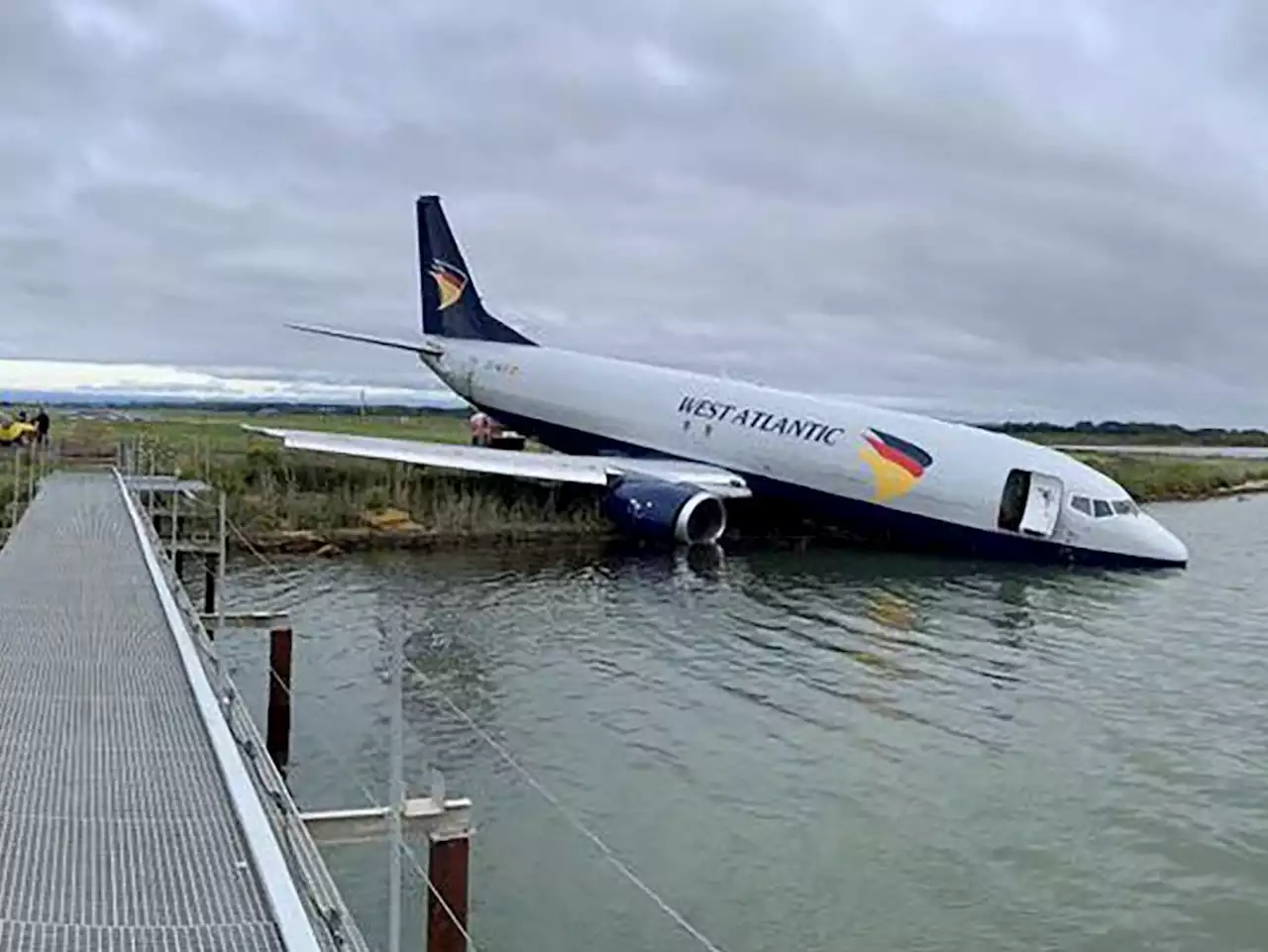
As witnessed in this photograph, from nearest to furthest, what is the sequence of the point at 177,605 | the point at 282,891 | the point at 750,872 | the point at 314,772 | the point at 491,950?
the point at 282,891 → the point at 491,950 → the point at 750,872 → the point at 177,605 → the point at 314,772

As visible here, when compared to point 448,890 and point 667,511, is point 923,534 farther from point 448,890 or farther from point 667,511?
point 448,890

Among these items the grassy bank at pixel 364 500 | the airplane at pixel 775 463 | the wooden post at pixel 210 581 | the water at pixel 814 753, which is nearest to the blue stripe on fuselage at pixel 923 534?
the airplane at pixel 775 463

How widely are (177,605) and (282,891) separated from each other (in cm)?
771

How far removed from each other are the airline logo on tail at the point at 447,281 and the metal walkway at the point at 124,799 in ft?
104

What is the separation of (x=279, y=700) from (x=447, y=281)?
3015 cm

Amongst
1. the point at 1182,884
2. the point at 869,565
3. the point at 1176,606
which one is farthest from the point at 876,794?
the point at 869,565

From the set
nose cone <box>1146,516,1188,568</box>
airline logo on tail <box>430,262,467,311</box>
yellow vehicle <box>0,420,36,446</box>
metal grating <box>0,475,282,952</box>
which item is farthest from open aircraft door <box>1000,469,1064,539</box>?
yellow vehicle <box>0,420,36,446</box>

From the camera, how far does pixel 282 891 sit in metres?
6.11

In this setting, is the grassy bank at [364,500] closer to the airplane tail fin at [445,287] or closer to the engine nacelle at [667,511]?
the engine nacelle at [667,511]

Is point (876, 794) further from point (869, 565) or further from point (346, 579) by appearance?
point (869, 565)

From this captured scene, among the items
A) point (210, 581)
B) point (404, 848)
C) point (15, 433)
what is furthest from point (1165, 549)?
point (15, 433)

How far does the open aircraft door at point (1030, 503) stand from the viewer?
102ft

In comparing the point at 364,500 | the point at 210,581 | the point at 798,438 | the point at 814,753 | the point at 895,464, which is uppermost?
the point at 798,438

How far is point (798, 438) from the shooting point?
34.1 meters
